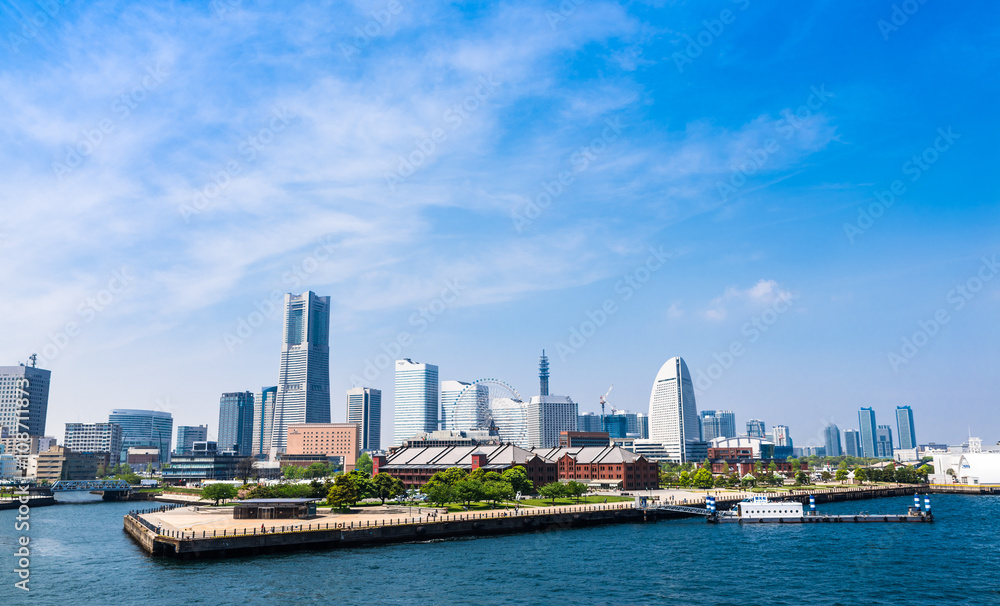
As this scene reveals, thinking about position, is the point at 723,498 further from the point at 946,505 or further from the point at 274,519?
the point at 274,519

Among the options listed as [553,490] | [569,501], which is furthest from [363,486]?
[569,501]

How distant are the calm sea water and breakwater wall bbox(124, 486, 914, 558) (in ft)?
10.7

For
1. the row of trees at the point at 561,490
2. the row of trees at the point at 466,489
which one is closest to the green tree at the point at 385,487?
the row of trees at the point at 466,489

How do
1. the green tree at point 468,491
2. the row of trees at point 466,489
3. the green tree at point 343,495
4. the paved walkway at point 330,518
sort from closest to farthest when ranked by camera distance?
the paved walkway at point 330,518, the green tree at point 343,495, the row of trees at point 466,489, the green tree at point 468,491

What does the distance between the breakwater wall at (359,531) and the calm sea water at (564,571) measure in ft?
10.7

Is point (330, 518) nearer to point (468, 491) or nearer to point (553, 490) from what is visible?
point (468, 491)

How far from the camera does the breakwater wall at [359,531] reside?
89.4 meters

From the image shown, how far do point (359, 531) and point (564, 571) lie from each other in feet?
108

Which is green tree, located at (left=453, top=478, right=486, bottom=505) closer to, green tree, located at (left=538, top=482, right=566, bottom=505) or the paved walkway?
the paved walkway

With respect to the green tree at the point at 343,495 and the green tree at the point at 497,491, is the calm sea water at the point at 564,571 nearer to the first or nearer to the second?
the green tree at the point at 497,491

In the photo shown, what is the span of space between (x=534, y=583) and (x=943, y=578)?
148 feet

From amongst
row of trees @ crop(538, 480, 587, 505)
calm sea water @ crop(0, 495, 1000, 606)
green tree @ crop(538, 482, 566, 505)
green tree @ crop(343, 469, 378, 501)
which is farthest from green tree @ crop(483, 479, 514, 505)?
green tree @ crop(343, 469, 378, 501)

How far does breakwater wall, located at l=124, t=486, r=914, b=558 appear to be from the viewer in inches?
3519

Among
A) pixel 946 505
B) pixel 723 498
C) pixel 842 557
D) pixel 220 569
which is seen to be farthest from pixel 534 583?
pixel 946 505
